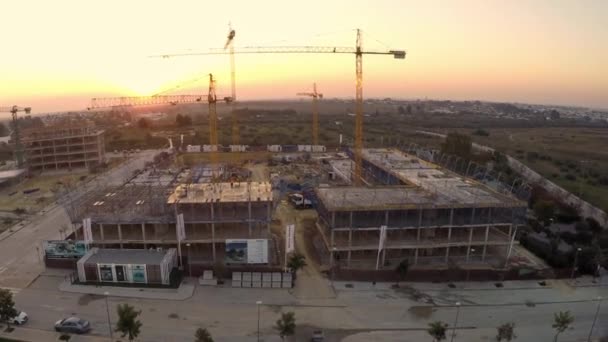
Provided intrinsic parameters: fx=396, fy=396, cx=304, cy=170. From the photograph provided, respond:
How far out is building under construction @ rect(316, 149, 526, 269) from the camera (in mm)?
29156

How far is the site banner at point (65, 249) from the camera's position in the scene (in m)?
29.1

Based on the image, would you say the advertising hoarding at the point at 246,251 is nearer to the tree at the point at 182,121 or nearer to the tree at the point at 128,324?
the tree at the point at 128,324

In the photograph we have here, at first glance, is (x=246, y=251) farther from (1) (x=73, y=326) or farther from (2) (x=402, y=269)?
(1) (x=73, y=326)

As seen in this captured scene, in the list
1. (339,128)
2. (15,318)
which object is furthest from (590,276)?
(339,128)

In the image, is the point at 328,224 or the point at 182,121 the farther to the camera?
the point at 182,121

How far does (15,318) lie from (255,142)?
2639 inches

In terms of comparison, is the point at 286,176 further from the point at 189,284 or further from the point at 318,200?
the point at 189,284

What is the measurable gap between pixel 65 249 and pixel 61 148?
42.2 m

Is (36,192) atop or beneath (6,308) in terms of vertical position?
atop

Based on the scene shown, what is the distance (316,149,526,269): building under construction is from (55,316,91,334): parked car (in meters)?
16.0

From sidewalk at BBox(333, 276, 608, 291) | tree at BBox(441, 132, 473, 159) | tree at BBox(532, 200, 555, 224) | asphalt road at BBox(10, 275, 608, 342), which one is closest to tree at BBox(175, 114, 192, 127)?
tree at BBox(441, 132, 473, 159)

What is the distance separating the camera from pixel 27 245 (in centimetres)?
3378

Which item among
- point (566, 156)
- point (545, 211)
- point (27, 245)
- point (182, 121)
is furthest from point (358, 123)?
point (182, 121)

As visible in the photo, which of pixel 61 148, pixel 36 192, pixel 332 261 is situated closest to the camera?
pixel 332 261
